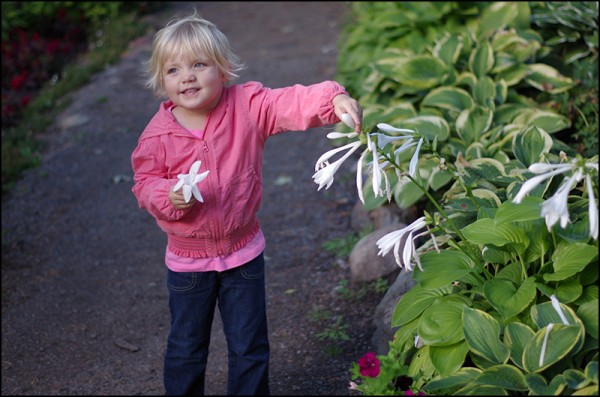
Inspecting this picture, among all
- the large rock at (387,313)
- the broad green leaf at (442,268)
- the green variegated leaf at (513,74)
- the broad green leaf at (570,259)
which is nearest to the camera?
the broad green leaf at (570,259)

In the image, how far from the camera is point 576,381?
2367 mm

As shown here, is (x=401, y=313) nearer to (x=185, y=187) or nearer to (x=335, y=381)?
(x=335, y=381)

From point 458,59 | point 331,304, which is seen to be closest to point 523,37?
point 458,59

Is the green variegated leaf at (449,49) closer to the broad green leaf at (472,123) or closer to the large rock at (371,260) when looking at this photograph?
the broad green leaf at (472,123)

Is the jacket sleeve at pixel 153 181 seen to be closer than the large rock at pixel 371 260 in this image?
Yes

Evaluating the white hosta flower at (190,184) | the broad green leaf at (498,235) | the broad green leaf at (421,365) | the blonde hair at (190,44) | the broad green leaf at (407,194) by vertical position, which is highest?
the blonde hair at (190,44)

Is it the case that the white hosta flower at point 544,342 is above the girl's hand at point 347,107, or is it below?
below

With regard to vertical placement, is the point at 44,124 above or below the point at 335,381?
below

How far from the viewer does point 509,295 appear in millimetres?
2854

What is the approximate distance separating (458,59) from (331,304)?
2.28 metres

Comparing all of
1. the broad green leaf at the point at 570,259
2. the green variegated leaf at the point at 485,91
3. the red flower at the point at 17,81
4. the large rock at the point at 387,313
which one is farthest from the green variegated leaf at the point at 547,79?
the red flower at the point at 17,81

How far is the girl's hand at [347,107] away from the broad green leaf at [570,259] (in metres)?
0.81

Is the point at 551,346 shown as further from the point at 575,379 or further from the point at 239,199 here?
the point at 239,199

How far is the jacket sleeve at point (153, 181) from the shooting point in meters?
2.96
